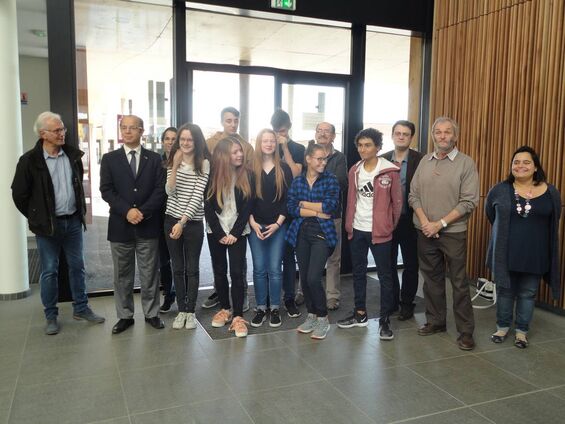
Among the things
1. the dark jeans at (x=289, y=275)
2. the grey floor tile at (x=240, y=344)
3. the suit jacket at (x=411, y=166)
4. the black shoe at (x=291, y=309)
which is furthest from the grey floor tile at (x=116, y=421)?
the suit jacket at (x=411, y=166)

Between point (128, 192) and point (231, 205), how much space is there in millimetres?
831

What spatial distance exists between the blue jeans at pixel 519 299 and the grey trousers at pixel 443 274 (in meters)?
0.28

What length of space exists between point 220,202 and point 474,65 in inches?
134

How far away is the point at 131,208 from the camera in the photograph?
3.95 meters

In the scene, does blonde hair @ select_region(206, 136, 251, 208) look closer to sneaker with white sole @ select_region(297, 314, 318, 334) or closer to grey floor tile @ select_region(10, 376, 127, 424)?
sneaker with white sole @ select_region(297, 314, 318, 334)

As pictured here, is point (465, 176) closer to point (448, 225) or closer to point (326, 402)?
point (448, 225)

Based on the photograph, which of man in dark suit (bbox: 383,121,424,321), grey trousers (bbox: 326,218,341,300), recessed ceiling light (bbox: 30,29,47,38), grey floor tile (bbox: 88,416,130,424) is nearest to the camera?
grey floor tile (bbox: 88,416,130,424)

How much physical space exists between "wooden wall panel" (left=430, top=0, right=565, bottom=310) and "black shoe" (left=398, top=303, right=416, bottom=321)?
1411 mm

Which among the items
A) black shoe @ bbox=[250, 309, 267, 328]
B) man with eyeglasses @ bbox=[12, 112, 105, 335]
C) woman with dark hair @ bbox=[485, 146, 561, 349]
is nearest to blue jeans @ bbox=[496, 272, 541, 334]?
woman with dark hair @ bbox=[485, 146, 561, 349]

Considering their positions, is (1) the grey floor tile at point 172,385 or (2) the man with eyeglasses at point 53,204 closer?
(1) the grey floor tile at point 172,385

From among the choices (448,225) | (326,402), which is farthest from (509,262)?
(326,402)

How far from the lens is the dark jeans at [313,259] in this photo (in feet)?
13.0

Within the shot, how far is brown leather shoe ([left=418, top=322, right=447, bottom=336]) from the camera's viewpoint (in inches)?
161

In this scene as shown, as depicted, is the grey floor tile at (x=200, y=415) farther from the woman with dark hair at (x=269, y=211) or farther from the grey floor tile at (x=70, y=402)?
the woman with dark hair at (x=269, y=211)
